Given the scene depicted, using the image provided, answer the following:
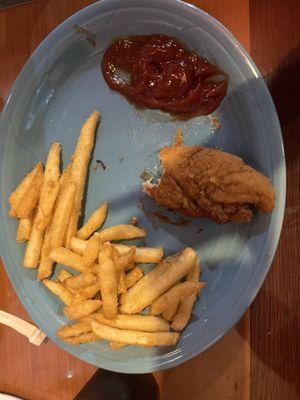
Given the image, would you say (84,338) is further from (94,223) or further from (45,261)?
(94,223)

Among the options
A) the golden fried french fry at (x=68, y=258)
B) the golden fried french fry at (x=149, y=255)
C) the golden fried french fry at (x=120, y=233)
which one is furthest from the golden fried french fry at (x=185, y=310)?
the golden fried french fry at (x=68, y=258)

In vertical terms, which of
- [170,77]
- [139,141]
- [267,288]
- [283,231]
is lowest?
[267,288]

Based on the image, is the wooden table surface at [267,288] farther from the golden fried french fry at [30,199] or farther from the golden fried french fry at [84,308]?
the golden fried french fry at [30,199]

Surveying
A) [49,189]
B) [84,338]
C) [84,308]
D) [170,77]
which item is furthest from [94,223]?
[170,77]

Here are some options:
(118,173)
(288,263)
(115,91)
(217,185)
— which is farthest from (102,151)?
(288,263)

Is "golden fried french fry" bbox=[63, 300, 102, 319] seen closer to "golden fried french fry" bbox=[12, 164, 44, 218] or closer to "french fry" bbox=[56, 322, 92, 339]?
"french fry" bbox=[56, 322, 92, 339]

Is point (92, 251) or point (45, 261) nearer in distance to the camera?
point (92, 251)

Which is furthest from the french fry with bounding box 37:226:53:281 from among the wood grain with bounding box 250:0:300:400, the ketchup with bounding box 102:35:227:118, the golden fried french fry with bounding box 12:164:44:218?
the wood grain with bounding box 250:0:300:400
